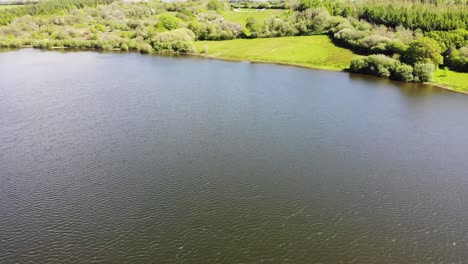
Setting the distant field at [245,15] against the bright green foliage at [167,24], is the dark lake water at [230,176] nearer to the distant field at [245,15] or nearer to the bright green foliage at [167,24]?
the bright green foliage at [167,24]

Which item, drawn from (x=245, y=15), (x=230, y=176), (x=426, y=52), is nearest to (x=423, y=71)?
(x=426, y=52)


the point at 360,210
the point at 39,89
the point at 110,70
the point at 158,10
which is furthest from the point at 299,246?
the point at 158,10

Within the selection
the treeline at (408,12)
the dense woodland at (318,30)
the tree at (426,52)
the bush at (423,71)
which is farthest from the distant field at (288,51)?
the treeline at (408,12)

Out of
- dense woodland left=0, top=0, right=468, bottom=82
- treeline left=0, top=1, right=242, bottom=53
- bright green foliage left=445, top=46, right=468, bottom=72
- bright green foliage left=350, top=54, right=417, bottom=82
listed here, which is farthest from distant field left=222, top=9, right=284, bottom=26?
bright green foliage left=445, top=46, right=468, bottom=72

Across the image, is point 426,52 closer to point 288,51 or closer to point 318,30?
point 288,51

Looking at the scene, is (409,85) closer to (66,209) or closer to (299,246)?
(299,246)

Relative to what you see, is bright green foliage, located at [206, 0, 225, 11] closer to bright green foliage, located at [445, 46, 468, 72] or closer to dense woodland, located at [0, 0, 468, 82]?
dense woodland, located at [0, 0, 468, 82]

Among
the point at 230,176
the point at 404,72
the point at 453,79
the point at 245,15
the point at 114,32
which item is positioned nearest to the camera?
the point at 230,176
